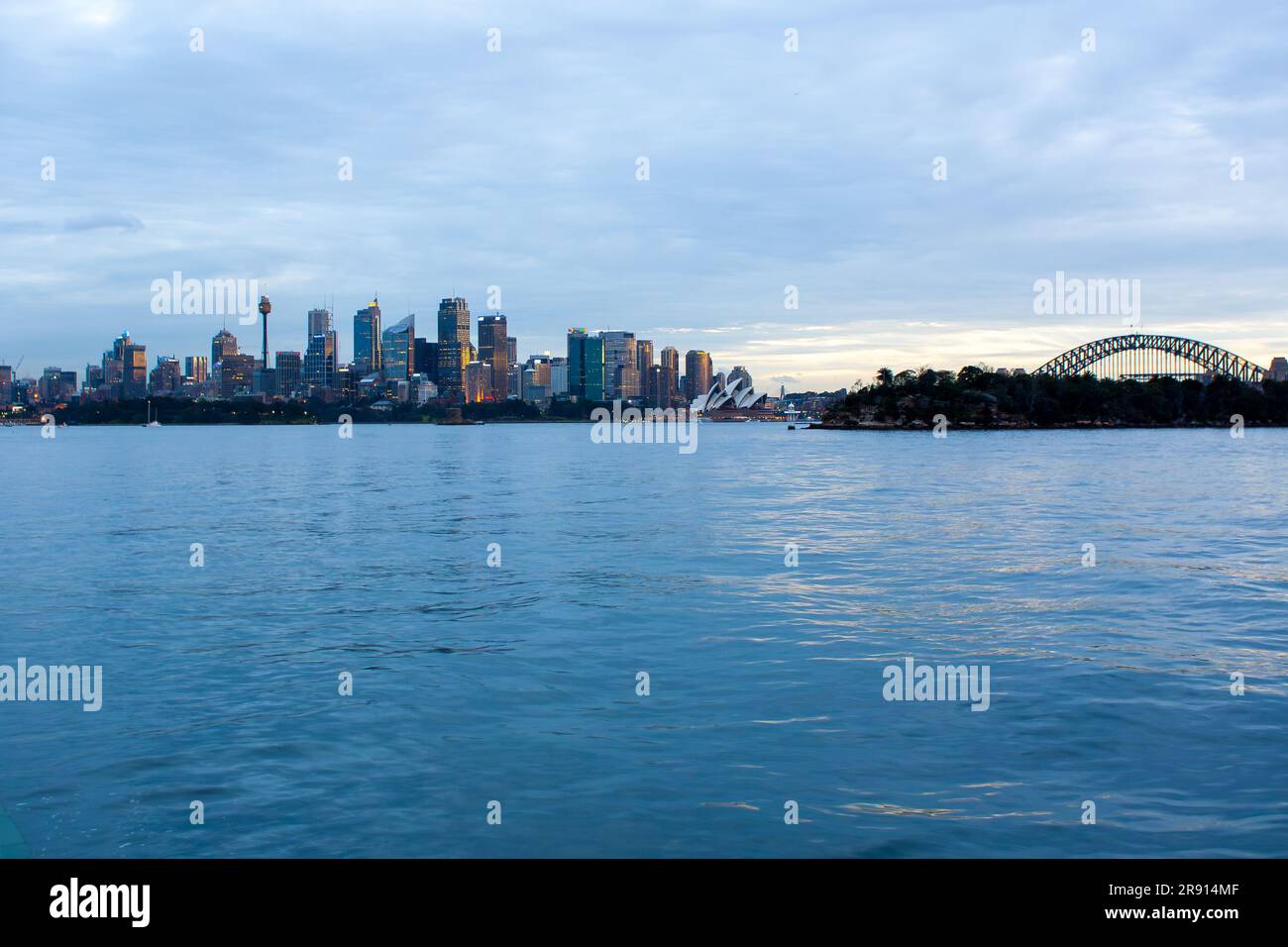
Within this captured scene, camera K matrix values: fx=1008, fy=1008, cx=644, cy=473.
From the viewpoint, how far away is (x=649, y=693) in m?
15.2

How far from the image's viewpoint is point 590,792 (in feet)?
35.9

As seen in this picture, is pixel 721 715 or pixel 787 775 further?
pixel 721 715

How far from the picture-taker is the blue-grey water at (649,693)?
10125mm

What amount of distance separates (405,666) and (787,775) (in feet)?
26.2

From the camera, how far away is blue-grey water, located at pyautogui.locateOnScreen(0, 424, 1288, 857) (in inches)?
399

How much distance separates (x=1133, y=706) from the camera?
46.0 ft
